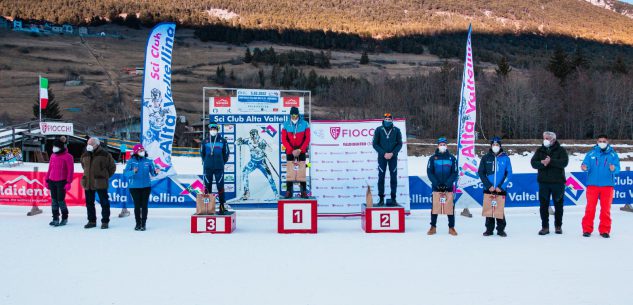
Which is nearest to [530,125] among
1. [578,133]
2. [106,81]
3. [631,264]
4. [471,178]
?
[578,133]

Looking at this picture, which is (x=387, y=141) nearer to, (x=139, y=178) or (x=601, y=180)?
(x=601, y=180)

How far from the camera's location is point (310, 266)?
295 inches

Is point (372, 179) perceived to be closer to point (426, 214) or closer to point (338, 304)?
point (426, 214)

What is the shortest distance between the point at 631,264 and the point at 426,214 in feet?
19.4

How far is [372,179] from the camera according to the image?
1238cm

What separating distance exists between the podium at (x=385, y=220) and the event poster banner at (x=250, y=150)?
12.2ft

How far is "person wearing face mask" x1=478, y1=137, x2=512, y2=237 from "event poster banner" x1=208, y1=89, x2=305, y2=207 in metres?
5.39

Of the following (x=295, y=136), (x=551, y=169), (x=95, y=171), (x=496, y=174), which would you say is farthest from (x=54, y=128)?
(x=551, y=169)

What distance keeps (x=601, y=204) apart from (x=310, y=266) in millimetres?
6054

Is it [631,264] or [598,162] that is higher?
[598,162]

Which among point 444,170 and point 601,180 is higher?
point 444,170

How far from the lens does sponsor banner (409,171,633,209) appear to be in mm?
13219

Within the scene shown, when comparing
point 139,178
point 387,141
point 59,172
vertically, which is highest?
point 387,141

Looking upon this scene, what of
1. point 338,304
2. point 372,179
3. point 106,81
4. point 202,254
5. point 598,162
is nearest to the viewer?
point 338,304
